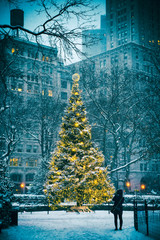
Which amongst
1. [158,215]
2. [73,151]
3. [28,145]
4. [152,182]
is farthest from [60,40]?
[28,145]

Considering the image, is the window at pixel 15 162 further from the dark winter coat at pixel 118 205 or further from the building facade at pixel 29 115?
the dark winter coat at pixel 118 205

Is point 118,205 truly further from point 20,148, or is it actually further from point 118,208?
point 20,148

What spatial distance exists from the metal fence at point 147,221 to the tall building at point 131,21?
86.7 meters

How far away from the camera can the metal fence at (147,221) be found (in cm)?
1005

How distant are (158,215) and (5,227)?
6335 mm

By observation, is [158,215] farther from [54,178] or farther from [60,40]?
[54,178]

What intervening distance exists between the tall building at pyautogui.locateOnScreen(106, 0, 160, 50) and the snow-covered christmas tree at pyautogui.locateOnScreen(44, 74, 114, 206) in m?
75.9

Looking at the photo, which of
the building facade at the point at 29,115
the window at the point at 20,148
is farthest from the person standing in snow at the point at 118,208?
the window at the point at 20,148

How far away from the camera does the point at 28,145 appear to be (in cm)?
6619

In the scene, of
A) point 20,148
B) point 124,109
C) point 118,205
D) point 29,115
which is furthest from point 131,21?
point 118,205

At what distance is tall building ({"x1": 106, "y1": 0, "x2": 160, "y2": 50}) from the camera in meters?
95.2

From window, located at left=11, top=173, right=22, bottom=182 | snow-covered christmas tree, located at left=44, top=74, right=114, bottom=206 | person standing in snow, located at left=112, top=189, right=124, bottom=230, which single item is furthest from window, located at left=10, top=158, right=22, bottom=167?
person standing in snow, located at left=112, top=189, right=124, bottom=230

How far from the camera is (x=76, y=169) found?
21672 mm

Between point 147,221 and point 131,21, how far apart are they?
94.3 meters
